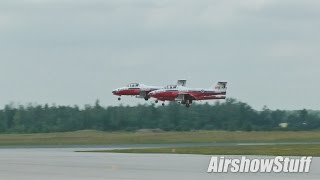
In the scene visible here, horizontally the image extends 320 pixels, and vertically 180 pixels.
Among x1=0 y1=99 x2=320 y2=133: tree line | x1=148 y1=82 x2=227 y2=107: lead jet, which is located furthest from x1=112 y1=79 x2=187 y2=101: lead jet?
x1=0 y1=99 x2=320 y2=133: tree line

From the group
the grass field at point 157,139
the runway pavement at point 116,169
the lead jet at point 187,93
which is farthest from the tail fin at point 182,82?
the runway pavement at point 116,169

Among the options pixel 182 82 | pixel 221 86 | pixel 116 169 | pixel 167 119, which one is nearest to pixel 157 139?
pixel 182 82

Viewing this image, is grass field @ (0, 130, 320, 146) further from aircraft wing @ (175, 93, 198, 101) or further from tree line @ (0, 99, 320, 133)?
tree line @ (0, 99, 320, 133)

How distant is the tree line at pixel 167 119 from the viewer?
16888cm

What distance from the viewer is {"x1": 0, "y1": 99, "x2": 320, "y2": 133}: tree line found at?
168875 mm

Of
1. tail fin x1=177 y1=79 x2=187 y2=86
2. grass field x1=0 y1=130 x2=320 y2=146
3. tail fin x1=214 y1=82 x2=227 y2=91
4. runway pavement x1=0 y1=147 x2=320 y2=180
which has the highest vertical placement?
tail fin x1=177 y1=79 x2=187 y2=86

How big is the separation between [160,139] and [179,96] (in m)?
5.78

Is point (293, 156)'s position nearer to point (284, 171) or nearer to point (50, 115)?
point (284, 171)

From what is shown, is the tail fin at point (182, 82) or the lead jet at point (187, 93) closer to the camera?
the lead jet at point (187, 93)

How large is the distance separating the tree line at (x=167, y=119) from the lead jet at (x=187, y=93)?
1371 inches

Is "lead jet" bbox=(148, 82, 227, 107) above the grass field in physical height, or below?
above

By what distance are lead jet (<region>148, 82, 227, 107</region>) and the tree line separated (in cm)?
3482

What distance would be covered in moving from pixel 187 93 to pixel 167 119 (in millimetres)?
50116

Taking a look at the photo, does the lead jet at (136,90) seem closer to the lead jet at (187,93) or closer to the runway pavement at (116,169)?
the lead jet at (187,93)
